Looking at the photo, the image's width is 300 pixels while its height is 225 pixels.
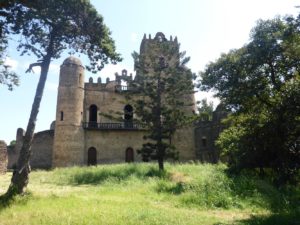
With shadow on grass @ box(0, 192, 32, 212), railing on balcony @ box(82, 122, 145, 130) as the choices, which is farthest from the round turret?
shadow on grass @ box(0, 192, 32, 212)

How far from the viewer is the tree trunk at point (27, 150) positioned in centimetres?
1160

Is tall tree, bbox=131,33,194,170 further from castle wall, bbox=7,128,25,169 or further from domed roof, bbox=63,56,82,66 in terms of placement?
castle wall, bbox=7,128,25,169

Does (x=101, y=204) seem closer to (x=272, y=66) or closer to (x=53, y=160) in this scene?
(x=272, y=66)

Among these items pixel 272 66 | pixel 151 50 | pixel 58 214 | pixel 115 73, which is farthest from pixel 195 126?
pixel 58 214

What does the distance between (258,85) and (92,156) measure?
20.3 metres

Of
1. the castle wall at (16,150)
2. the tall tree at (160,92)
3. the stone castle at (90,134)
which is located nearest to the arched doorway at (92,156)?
the stone castle at (90,134)

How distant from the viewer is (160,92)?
74.8 ft

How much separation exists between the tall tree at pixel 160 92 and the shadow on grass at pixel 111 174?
150cm

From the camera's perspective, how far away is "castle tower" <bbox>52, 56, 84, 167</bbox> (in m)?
28.6

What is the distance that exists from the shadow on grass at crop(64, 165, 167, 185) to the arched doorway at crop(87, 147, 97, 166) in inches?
370

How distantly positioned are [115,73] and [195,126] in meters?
9.68

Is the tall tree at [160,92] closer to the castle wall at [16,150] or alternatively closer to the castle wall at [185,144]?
the castle wall at [185,144]

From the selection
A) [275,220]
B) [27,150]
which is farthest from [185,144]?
[275,220]

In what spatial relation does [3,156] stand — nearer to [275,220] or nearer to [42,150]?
[42,150]
